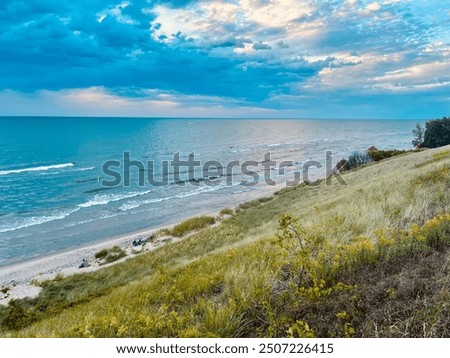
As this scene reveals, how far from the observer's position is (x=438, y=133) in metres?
69.9

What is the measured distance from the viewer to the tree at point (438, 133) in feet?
226

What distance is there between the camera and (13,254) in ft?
76.4

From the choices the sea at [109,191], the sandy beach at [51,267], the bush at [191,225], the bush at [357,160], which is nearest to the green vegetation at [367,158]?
the bush at [357,160]

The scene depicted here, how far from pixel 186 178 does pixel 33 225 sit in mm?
26098

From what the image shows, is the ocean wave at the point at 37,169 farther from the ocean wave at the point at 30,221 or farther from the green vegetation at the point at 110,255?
the green vegetation at the point at 110,255

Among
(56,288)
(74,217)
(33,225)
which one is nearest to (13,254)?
(33,225)

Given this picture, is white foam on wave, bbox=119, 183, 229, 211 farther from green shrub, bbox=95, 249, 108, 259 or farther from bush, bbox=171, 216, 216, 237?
green shrub, bbox=95, 249, 108, 259

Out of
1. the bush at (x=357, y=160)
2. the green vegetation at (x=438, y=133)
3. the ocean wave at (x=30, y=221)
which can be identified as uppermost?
the green vegetation at (x=438, y=133)

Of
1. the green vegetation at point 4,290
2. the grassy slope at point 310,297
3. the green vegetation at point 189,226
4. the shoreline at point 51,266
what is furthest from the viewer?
the green vegetation at point 189,226

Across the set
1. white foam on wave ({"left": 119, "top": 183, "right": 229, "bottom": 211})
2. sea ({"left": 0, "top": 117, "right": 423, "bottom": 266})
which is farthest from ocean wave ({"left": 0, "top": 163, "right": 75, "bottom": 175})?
white foam on wave ({"left": 119, "top": 183, "right": 229, "bottom": 211})

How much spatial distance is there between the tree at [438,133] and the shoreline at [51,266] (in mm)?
70144

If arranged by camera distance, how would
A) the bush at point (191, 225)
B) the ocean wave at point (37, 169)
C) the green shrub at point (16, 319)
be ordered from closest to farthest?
the green shrub at point (16, 319) → the bush at point (191, 225) → the ocean wave at point (37, 169)

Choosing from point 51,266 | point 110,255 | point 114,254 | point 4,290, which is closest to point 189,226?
point 114,254

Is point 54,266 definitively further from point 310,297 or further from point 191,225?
point 310,297
